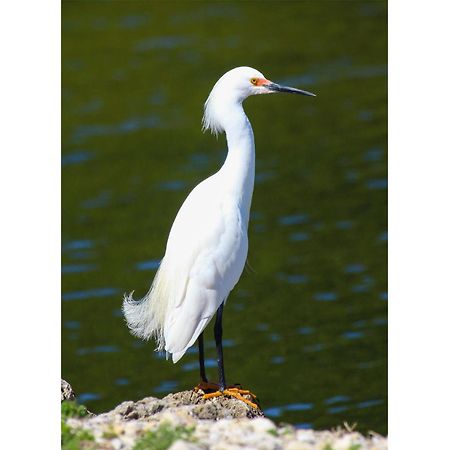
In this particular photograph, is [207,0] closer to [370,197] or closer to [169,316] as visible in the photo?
[370,197]

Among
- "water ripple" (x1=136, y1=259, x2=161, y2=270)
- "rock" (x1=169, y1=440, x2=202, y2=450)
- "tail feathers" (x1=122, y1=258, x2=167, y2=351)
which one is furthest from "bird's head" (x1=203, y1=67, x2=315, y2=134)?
"water ripple" (x1=136, y1=259, x2=161, y2=270)

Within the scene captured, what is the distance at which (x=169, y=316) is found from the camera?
6641mm

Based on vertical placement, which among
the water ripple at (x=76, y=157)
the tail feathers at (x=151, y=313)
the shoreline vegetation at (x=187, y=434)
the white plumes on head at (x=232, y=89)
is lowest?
the shoreline vegetation at (x=187, y=434)

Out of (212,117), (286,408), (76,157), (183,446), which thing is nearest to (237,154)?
(212,117)

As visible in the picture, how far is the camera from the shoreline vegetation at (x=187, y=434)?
17.1ft

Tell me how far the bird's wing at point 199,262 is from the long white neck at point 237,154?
0.11m

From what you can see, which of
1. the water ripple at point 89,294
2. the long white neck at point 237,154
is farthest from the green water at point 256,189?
the long white neck at point 237,154

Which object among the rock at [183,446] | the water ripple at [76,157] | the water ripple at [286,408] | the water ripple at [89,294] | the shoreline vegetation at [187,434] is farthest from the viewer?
the water ripple at [76,157]

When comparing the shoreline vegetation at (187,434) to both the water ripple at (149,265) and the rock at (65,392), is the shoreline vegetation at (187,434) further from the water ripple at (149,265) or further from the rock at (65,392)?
the water ripple at (149,265)

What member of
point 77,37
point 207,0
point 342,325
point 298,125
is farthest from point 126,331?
point 207,0

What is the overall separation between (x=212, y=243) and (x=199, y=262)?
144 millimetres

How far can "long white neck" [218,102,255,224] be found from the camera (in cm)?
669

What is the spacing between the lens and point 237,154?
6.73 metres

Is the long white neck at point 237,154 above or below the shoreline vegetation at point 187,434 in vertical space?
above
